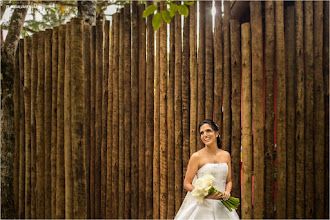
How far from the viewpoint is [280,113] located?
373cm

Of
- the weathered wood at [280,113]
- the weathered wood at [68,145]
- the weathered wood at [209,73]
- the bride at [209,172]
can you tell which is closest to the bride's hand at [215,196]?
the bride at [209,172]

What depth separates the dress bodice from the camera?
3.41 m

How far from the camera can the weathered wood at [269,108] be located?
3732mm

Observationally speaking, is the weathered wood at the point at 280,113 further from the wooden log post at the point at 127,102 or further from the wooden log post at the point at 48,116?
the wooden log post at the point at 48,116

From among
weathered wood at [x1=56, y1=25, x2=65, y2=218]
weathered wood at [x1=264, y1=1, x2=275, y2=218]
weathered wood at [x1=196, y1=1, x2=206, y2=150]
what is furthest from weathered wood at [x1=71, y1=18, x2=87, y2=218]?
Result: weathered wood at [x1=264, y1=1, x2=275, y2=218]

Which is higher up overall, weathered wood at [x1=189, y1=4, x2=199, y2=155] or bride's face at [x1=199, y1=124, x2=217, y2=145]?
weathered wood at [x1=189, y1=4, x2=199, y2=155]

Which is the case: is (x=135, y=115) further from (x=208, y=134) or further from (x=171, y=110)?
(x=208, y=134)

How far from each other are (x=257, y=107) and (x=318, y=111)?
655mm

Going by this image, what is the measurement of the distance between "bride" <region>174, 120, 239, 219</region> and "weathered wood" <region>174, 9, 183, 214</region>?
0.78 metres

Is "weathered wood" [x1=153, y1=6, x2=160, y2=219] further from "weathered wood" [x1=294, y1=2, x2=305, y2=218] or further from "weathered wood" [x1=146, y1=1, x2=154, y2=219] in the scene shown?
"weathered wood" [x1=294, y1=2, x2=305, y2=218]

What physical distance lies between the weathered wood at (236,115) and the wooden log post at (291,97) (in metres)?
0.55

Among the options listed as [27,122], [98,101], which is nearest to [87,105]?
[98,101]

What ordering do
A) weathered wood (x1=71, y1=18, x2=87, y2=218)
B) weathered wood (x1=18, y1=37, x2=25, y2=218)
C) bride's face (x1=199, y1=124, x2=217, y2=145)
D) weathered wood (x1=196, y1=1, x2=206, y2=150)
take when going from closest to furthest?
bride's face (x1=199, y1=124, x2=217, y2=145) < weathered wood (x1=196, y1=1, x2=206, y2=150) < weathered wood (x1=71, y1=18, x2=87, y2=218) < weathered wood (x1=18, y1=37, x2=25, y2=218)

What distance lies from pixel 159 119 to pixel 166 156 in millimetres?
523
